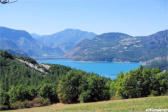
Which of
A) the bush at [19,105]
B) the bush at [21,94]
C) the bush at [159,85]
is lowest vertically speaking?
the bush at [19,105]

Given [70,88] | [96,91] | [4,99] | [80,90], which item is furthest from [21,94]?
[96,91]

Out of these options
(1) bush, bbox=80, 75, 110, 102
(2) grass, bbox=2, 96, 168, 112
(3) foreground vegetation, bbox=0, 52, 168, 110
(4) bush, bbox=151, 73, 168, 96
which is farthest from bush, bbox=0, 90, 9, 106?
(4) bush, bbox=151, 73, 168, 96

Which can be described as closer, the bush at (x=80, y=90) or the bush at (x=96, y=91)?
the bush at (x=96, y=91)

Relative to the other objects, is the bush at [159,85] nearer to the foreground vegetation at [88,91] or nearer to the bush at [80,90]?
the foreground vegetation at [88,91]

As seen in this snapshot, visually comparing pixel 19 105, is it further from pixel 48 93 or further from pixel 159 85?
pixel 159 85

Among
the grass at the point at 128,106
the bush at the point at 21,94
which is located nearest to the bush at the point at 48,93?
the bush at the point at 21,94

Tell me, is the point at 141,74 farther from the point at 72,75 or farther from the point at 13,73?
the point at 13,73

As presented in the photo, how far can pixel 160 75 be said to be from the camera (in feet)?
110

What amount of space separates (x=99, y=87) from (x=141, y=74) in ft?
21.8

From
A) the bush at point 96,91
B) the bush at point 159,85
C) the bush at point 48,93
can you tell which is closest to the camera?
the bush at point 96,91

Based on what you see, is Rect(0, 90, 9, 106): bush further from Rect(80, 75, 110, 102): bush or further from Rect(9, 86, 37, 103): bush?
Rect(80, 75, 110, 102): bush

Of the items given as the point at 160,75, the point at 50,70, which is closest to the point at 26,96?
the point at 160,75

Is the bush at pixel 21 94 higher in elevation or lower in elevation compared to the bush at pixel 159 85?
lower

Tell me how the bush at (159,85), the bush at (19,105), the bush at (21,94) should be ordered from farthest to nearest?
1. the bush at (21,94)
2. the bush at (159,85)
3. the bush at (19,105)
